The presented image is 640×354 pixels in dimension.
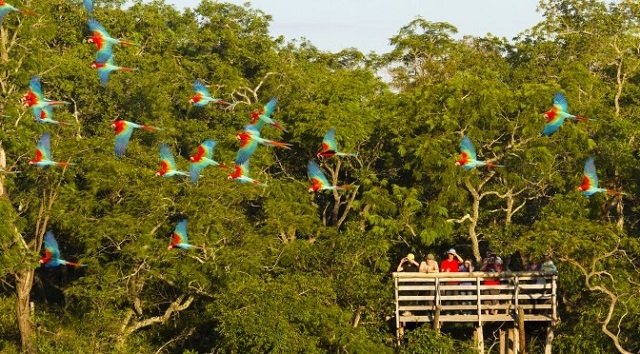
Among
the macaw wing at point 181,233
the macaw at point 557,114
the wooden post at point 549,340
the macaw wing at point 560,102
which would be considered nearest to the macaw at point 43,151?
the macaw wing at point 181,233

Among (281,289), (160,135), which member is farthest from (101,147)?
(281,289)

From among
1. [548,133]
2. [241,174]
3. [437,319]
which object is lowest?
[437,319]

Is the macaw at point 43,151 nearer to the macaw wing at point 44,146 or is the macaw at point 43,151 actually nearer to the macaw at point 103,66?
the macaw wing at point 44,146

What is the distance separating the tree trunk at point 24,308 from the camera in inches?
911

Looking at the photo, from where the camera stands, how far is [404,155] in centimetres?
2528

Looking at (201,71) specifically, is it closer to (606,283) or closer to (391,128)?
(391,128)

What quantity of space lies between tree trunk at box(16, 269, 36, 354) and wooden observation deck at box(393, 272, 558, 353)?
6.11 m

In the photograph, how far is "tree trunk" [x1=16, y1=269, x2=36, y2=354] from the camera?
23.1 m

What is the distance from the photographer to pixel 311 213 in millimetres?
25109

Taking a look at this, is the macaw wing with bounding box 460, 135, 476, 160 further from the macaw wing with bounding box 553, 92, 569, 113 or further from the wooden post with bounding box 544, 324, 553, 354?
the wooden post with bounding box 544, 324, 553, 354

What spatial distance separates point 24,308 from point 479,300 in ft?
24.9

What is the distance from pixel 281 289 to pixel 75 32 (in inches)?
510

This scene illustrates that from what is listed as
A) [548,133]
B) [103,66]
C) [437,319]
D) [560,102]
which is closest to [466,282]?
[437,319]

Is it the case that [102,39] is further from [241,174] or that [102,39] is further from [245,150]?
[241,174]
